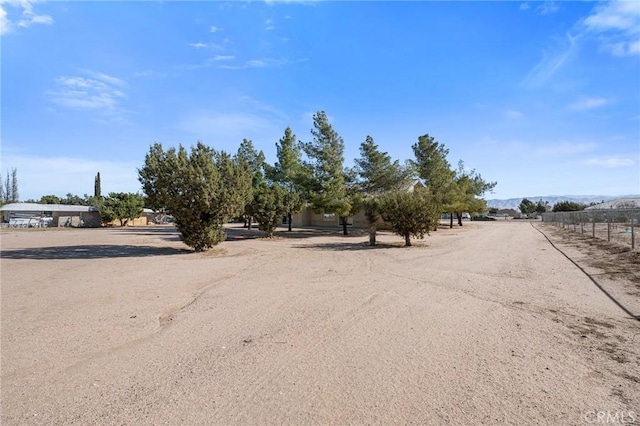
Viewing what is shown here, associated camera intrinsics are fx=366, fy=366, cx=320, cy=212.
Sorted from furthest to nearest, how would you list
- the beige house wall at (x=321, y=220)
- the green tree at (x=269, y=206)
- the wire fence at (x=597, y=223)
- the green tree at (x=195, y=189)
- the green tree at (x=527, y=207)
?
1. the green tree at (x=527, y=207)
2. the beige house wall at (x=321, y=220)
3. the green tree at (x=269, y=206)
4. the wire fence at (x=597, y=223)
5. the green tree at (x=195, y=189)

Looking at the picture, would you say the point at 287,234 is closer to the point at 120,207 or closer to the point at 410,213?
the point at 410,213

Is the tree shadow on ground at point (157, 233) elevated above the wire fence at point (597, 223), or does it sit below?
below

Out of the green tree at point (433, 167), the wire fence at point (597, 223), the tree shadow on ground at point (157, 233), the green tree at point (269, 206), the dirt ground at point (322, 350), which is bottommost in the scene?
the dirt ground at point (322, 350)

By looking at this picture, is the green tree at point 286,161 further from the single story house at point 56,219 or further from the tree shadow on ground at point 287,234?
the single story house at point 56,219

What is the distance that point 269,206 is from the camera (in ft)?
83.1

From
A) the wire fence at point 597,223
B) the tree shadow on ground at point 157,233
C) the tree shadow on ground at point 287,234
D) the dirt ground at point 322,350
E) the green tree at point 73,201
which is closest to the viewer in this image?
the dirt ground at point 322,350

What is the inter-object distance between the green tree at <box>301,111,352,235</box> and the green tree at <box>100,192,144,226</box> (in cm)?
3110

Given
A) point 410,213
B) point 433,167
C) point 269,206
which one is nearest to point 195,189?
point 269,206

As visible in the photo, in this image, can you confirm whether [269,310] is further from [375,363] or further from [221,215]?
[221,215]

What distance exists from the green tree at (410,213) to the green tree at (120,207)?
133 ft

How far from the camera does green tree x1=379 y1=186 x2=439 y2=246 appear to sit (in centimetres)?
1894

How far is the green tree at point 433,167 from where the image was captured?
A: 116 feet

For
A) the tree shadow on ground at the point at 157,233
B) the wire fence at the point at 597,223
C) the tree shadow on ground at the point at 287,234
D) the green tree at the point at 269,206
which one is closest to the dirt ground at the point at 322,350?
the wire fence at the point at 597,223

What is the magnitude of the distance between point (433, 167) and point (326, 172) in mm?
13228
